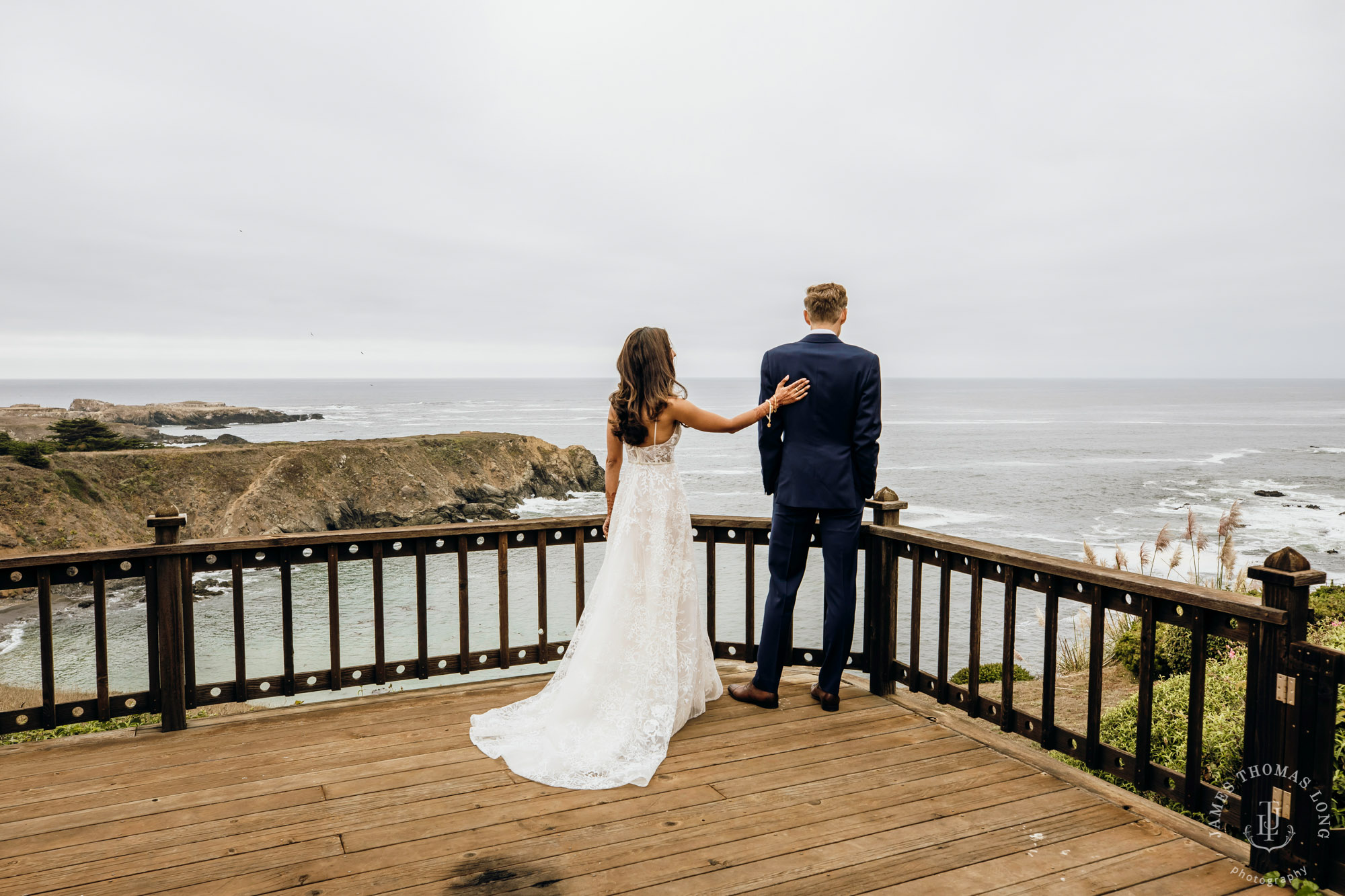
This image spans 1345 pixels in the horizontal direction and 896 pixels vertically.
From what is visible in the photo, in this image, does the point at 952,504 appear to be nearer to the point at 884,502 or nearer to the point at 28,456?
the point at 884,502

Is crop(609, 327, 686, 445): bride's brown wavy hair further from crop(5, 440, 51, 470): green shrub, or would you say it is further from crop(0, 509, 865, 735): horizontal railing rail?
crop(5, 440, 51, 470): green shrub

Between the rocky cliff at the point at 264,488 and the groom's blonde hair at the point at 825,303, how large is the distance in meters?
21.4

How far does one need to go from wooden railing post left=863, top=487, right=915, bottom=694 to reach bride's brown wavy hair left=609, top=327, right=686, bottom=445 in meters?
1.32

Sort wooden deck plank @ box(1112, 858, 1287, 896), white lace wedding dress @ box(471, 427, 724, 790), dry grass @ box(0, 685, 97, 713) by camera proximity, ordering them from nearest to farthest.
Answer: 1. wooden deck plank @ box(1112, 858, 1287, 896)
2. white lace wedding dress @ box(471, 427, 724, 790)
3. dry grass @ box(0, 685, 97, 713)

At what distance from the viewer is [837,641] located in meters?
3.89

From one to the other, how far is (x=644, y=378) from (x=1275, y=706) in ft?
8.79

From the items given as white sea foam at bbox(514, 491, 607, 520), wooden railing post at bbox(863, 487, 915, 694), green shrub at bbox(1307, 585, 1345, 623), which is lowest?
white sea foam at bbox(514, 491, 607, 520)

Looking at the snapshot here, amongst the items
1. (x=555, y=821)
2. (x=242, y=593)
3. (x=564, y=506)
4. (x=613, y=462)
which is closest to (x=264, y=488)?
(x=564, y=506)

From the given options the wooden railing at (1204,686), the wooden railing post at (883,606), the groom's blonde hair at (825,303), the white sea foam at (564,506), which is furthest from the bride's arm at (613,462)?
the white sea foam at (564,506)

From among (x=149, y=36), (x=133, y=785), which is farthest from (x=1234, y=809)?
(x=149, y=36)

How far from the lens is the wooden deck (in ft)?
7.87

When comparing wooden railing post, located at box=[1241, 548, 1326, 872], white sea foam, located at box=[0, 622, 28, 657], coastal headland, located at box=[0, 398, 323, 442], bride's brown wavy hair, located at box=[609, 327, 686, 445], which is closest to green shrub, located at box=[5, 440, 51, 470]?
white sea foam, located at box=[0, 622, 28, 657]

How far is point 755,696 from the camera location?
4020 millimetres

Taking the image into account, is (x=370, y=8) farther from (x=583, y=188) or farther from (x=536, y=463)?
(x=583, y=188)
